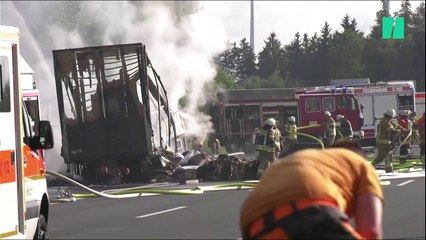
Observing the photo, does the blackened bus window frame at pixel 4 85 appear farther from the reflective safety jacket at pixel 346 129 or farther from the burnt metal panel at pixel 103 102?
the reflective safety jacket at pixel 346 129

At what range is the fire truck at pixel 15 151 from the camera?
756 centimetres

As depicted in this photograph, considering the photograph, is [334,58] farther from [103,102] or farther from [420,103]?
[103,102]

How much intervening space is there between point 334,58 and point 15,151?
57.3 meters

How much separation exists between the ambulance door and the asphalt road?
10.5 ft

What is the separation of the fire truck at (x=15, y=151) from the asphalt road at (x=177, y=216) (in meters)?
2.80

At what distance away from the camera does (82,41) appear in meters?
41.3

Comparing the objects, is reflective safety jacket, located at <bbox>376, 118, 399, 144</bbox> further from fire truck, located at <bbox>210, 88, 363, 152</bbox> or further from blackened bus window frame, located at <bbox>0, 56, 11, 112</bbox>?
fire truck, located at <bbox>210, 88, 363, 152</bbox>

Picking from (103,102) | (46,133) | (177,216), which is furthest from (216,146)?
(46,133)

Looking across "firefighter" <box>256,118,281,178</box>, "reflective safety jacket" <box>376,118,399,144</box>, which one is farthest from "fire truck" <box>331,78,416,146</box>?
"firefighter" <box>256,118,281,178</box>

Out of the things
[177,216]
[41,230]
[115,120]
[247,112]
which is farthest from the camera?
[247,112]

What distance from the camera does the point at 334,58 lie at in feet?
210

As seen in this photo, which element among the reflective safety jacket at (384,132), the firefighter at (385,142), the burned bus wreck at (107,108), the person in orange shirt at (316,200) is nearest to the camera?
the person in orange shirt at (316,200)

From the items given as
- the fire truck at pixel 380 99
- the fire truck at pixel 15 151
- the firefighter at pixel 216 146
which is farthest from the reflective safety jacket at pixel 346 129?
the fire truck at pixel 15 151

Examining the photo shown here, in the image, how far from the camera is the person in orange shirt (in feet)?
11.1
